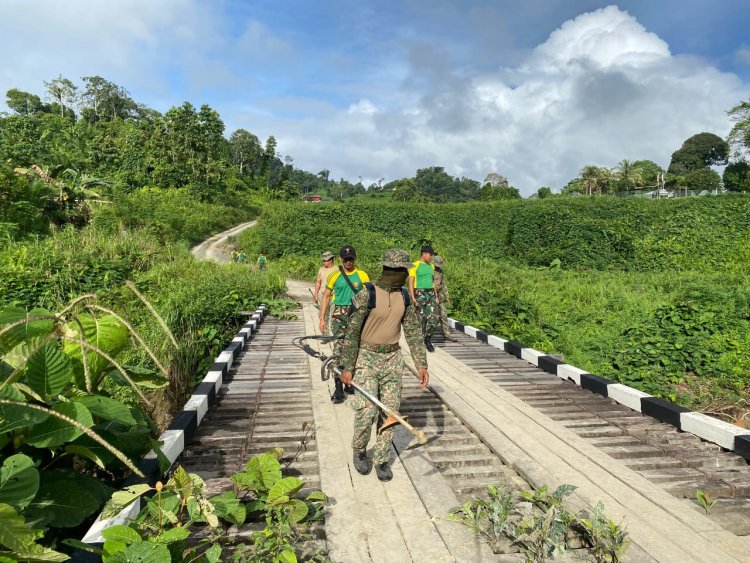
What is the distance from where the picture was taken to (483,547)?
9.40 feet

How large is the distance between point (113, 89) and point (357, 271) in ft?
268

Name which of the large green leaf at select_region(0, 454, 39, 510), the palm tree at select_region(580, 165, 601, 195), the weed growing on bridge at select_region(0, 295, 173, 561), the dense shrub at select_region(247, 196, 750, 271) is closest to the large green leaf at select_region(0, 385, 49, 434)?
the weed growing on bridge at select_region(0, 295, 173, 561)

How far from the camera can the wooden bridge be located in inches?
117

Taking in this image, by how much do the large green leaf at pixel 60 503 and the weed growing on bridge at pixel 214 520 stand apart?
0.51 ft

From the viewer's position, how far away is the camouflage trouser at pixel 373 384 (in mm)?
3783

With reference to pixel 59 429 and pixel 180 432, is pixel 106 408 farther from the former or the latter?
pixel 180 432

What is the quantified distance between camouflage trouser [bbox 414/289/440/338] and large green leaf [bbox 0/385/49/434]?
6.82 metres

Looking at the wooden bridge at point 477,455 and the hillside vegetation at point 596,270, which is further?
the hillside vegetation at point 596,270

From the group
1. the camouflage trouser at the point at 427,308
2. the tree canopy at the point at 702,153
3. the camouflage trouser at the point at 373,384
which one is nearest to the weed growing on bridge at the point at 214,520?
the camouflage trouser at the point at 373,384

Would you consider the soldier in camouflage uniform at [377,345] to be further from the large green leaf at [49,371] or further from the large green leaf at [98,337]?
the large green leaf at [49,371]

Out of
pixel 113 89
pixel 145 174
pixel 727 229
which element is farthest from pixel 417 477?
pixel 113 89

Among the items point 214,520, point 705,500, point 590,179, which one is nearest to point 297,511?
point 214,520

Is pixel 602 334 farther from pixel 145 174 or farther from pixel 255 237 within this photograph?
pixel 145 174

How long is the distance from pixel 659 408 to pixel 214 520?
4.58 metres
